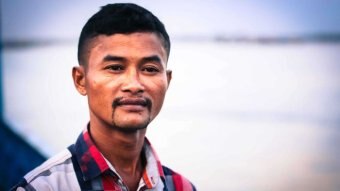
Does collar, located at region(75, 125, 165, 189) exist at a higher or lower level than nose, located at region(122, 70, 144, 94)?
lower

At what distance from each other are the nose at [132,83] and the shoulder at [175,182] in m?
0.37

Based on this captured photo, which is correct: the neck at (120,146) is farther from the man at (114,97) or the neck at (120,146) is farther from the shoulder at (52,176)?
the shoulder at (52,176)

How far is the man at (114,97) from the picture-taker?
133cm

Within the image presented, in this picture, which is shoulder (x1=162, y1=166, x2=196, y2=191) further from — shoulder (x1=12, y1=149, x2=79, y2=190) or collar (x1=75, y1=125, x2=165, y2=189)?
shoulder (x1=12, y1=149, x2=79, y2=190)

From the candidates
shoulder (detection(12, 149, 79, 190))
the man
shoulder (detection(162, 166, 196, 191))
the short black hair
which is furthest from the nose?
shoulder (detection(162, 166, 196, 191))

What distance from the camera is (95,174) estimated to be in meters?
1.35

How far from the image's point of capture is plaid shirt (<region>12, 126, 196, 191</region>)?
1.30m

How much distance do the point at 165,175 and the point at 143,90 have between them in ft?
1.21

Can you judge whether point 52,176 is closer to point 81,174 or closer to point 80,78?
point 81,174

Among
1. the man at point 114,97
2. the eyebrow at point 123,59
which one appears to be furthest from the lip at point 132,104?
the eyebrow at point 123,59

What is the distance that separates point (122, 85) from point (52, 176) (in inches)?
12.1

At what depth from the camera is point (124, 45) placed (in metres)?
1.33

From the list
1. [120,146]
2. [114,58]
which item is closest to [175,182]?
[120,146]

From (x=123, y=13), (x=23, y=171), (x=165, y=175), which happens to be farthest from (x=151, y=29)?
(x=23, y=171)
